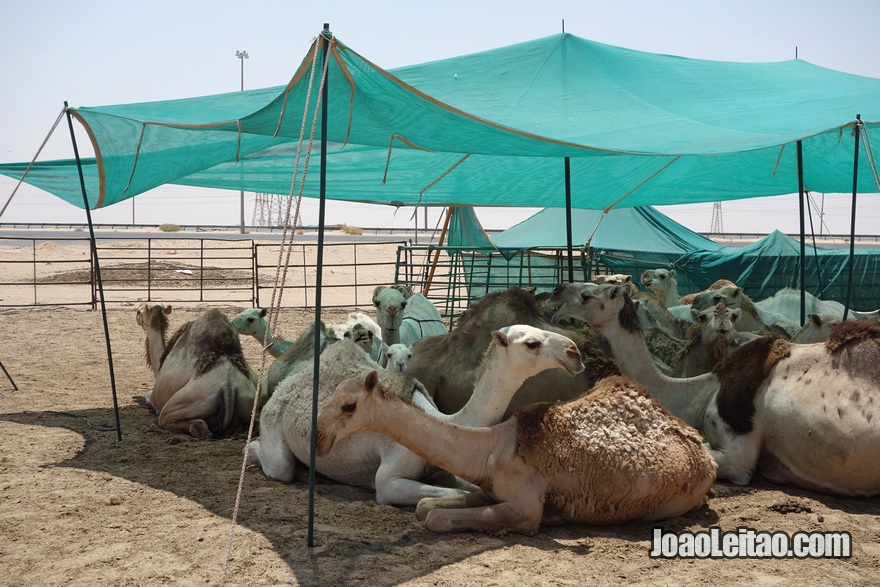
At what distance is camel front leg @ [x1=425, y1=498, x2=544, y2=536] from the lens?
411 cm

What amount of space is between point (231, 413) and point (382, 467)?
212 cm

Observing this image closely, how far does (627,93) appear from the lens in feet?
23.7

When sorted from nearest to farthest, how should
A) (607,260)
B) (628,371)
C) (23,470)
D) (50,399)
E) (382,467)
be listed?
(382,467) < (23,470) < (628,371) < (50,399) < (607,260)

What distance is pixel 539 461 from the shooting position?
13.6ft

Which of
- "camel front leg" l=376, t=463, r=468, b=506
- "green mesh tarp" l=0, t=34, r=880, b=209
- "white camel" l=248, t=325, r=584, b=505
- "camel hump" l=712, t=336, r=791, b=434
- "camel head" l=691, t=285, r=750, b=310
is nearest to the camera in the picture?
"white camel" l=248, t=325, r=584, b=505

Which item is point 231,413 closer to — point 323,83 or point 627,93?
point 323,83

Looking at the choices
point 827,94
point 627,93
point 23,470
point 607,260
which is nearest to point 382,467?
point 23,470

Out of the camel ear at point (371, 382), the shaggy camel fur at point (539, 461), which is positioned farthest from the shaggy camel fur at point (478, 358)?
the camel ear at point (371, 382)

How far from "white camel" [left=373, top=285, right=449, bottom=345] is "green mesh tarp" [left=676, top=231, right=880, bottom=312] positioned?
683cm

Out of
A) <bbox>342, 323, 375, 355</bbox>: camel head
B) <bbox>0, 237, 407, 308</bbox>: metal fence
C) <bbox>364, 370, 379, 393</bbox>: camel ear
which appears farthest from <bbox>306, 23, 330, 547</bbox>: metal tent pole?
<bbox>0, 237, 407, 308</bbox>: metal fence

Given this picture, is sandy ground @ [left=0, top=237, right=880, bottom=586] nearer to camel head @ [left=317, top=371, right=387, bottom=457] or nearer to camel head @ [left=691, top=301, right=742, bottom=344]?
camel head @ [left=317, top=371, right=387, bottom=457]

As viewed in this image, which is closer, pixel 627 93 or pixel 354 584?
pixel 354 584

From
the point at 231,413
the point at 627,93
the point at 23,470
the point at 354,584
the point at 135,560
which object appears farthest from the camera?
the point at 627,93

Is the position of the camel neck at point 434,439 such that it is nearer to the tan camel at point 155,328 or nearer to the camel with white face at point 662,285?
the tan camel at point 155,328
